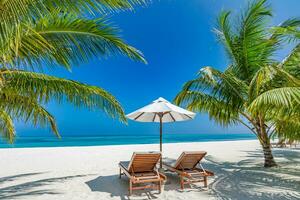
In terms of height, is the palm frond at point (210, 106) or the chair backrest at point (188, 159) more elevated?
the palm frond at point (210, 106)

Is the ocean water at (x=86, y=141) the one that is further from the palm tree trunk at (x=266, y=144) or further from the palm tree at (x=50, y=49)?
the palm tree trunk at (x=266, y=144)

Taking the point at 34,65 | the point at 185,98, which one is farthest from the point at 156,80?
the point at 34,65

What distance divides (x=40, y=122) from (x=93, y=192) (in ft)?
6.31

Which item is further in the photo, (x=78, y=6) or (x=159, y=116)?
(x=159, y=116)

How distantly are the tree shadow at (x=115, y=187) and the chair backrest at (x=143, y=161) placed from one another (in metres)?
0.47

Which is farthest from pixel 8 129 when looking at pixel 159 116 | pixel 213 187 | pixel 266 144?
Result: pixel 266 144

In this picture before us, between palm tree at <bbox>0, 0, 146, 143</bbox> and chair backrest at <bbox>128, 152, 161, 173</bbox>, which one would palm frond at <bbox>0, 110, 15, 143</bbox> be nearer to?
palm tree at <bbox>0, 0, 146, 143</bbox>

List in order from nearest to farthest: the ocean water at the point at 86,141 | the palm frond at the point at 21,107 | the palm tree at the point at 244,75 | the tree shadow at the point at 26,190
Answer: the palm frond at the point at 21,107
the tree shadow at the point at 26,190
the palm tree at the point at 244,75
the ocean water at the point at 86,141

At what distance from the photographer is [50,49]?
3.37 m

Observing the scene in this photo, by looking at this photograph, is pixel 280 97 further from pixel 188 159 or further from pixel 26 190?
pixel 26 190

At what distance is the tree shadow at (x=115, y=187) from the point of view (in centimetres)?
438

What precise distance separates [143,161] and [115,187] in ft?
2.74

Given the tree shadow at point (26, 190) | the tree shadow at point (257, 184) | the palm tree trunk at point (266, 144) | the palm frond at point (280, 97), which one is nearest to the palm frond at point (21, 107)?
the tree shadow at point (26, 190)

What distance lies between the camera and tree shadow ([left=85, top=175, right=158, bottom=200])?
438 centimetres
